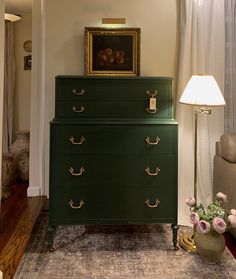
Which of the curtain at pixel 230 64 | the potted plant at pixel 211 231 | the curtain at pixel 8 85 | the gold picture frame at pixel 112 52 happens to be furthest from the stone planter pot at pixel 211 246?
the curtain at pixel 8 85

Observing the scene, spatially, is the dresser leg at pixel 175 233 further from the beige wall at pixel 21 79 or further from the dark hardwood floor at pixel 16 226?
the beige wall at pixel 21 79

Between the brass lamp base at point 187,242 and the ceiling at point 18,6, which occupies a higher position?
the ceiling at point 18,6

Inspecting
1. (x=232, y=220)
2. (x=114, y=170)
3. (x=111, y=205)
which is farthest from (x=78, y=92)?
(x=232, y=220)

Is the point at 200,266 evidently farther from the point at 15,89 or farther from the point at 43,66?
the point at 15,89

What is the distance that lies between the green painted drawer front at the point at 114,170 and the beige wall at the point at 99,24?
1031 mm

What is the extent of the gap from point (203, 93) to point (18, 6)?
3492 millimetres

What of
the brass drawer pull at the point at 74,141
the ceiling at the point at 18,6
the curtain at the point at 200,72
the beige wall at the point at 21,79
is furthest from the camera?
the beige wall at the point at 21,79

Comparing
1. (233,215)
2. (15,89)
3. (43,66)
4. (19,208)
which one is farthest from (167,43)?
(15,89)

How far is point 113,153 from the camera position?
2.35 meters

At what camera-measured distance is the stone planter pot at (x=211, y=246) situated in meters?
2.16

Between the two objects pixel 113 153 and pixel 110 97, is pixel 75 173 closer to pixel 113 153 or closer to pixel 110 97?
pixel 113 153

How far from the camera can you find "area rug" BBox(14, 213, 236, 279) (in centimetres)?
207

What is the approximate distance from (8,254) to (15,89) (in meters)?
3.33

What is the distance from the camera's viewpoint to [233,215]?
2.18 meters
